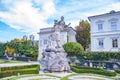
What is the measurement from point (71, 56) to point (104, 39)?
7.35 metres

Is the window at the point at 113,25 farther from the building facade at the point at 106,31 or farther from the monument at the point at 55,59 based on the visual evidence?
the monument at the point at 55,59

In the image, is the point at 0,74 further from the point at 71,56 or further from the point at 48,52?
the point at 71,56

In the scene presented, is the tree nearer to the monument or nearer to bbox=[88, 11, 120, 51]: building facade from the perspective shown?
bbox=[88, 11, 120, 51]: building facade

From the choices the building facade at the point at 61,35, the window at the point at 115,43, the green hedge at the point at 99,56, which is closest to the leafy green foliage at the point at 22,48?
the building facade at the point at 61,35

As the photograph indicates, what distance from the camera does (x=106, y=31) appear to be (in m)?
37.9

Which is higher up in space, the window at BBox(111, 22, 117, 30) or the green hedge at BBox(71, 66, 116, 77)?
the window at BBox(111, 22, 117, 30)

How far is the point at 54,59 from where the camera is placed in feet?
80.5

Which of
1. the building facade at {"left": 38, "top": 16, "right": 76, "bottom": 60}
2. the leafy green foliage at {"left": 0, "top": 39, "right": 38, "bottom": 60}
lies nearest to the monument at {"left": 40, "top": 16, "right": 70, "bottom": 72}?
the building facade at {"left": 38, "top": 16, "right": 76, "bottom": 60}

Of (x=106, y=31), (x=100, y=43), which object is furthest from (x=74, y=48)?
(x=106, y=31)

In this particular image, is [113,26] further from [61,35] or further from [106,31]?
[61,35]

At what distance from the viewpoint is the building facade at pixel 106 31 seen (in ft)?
120

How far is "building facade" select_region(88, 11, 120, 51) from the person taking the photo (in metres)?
36.7

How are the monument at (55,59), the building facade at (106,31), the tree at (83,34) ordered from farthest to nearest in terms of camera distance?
the tree at (83,34) → the building facade at (106,31) → the monument at (55,59)

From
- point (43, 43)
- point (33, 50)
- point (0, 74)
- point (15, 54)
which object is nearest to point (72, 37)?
point (43, 43)
